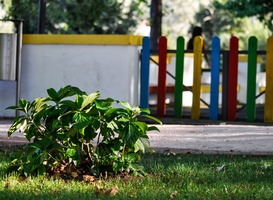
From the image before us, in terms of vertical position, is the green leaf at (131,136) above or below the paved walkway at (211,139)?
above

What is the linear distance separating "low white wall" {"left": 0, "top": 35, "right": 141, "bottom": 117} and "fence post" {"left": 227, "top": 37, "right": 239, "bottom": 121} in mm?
1499

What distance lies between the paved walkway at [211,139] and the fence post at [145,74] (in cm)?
107

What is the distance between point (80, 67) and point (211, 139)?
3724mm

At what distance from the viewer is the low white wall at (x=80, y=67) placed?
43.0ft

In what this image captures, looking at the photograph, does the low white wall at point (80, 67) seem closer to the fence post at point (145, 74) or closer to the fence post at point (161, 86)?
the fence post at point (145, 74)

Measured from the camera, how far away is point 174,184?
22.3 ft

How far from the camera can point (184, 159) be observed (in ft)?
27.7

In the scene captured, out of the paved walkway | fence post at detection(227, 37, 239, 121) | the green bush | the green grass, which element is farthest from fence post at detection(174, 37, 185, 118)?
the green bush

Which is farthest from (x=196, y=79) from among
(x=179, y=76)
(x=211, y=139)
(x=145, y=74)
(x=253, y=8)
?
(x=253, y=8)

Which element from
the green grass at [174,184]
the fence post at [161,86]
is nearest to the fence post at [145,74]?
the fence post at [161,86]

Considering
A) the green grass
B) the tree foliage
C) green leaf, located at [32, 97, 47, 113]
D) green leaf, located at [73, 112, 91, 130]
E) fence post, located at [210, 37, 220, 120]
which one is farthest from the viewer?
the tree foliage

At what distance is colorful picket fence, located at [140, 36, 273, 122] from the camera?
41.8 feet

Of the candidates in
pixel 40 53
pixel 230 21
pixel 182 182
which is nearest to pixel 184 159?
pixel 182 182

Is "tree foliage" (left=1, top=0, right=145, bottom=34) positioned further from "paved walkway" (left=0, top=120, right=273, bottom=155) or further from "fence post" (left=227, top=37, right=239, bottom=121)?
"paved walkway" (left=0, top=120, right=273, bottom=155)
